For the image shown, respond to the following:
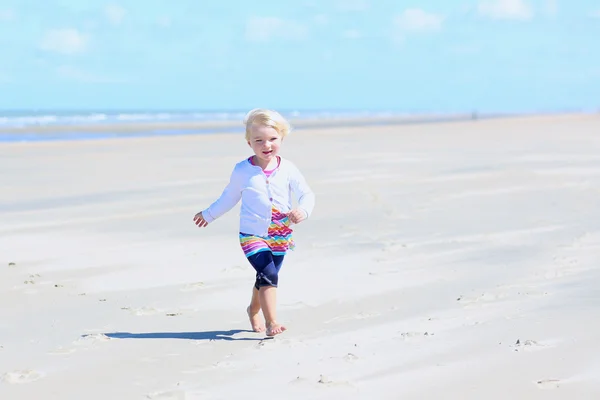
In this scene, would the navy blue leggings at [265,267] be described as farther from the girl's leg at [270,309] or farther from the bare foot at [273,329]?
the bare foot at [273,329]

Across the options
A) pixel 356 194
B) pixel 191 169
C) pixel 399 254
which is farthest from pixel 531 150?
pixel 399 254

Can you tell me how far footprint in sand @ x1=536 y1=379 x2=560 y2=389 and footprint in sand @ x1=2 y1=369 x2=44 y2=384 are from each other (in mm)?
2143

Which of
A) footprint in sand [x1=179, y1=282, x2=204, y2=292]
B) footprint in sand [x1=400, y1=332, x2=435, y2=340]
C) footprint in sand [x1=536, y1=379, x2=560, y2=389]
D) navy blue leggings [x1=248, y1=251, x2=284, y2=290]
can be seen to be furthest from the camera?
footprint in sand [x1=179, y1=282, x2=204, y2=292]

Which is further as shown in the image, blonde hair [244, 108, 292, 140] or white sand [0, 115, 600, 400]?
blonde hair [244, 108, 292, 140]

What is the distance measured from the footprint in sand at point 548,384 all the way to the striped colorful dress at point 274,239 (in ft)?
5.22

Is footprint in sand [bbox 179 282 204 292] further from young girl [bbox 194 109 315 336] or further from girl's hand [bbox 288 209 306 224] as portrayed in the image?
girl's hand [bbox 288 209 306 224]

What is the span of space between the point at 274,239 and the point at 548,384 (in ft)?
5.58

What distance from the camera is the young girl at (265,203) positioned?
181 inches

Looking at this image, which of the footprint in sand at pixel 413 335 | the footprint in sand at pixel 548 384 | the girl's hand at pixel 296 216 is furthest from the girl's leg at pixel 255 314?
the footprint in sand at pixel 548 384

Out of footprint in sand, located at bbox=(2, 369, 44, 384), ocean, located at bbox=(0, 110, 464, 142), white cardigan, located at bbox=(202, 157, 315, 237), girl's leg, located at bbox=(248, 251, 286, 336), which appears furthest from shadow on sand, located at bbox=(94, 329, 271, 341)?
ocean, located at bbox=(0, 110, 464, 142)

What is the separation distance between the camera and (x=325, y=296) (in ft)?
18.0

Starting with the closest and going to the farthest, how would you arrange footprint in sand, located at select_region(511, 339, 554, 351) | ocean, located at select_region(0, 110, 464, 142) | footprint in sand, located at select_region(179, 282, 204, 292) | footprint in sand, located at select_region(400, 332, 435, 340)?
footprint in sand, located at select_region(511, 339, 554, 351) → footprint in sand, located at select_region(400, 332, 435, 340) → footprint in sand, located at select_region(179, 282, 204, 292) → ocean, located at select_region(0, 110, 464, 142)

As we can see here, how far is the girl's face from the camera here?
4.56 metres

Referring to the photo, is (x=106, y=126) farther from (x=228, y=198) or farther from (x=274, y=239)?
(x=274, y=239)
